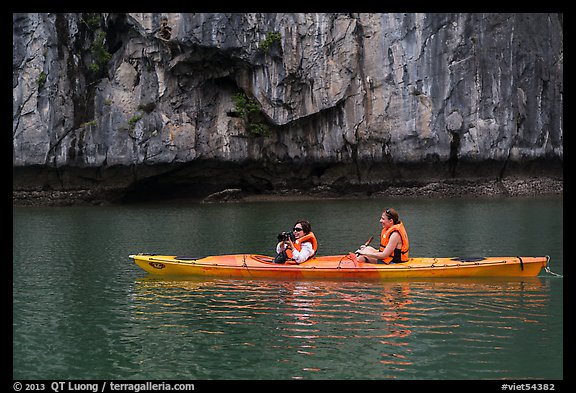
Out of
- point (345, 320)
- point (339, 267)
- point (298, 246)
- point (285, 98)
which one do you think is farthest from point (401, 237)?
point (285, 98)

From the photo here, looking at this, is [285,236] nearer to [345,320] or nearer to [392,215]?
[392,215]

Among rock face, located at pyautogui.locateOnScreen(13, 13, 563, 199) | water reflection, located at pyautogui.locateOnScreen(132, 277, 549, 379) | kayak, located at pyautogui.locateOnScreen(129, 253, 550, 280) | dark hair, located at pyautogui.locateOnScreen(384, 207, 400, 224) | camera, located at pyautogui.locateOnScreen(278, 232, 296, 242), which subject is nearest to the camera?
water reflection, located at pyautogui.locateOnScreen(132, 277, 549, 379)

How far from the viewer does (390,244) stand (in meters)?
11.2

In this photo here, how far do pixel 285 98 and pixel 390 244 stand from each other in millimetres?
20822

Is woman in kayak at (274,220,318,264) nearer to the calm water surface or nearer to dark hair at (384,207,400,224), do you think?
the calm water surface

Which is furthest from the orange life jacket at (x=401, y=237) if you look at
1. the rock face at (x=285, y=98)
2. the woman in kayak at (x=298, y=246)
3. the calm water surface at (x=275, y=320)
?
the rock face at (x=285, y=98)

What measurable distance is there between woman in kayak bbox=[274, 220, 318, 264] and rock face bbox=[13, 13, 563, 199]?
65.6 ft

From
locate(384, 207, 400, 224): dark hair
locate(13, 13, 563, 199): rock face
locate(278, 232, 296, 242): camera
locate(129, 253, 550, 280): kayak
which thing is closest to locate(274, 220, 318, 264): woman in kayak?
locate(278, 232, 296, 242): camera

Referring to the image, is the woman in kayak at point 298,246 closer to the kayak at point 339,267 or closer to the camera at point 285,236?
the camera at point 285,236

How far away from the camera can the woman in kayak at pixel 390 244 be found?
1116 centimetres

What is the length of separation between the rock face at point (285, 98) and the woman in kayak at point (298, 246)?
1998 cm

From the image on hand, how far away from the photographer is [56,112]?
3102cm

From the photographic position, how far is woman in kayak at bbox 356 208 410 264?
36.6 ft

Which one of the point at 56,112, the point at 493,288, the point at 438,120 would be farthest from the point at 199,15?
the point at 493,288
